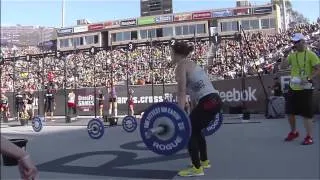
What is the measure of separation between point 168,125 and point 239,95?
1227 cm

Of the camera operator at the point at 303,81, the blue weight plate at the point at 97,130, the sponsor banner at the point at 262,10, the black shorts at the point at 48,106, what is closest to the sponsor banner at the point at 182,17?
the sponsor banner at the point at 262,10

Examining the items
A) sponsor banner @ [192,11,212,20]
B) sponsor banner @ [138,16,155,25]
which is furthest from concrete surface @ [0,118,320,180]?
sponsor banner @ [138,16,155,25]

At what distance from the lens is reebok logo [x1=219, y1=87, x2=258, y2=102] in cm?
1675

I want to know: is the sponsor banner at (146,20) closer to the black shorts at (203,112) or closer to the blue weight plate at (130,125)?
the blue weight plate at (130,125)

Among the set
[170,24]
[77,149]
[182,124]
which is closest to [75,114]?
[77,149]

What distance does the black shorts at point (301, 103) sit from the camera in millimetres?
7516

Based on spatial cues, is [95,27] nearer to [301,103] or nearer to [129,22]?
[129,22]

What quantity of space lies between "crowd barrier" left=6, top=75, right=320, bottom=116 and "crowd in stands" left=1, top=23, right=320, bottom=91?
26.8 inches

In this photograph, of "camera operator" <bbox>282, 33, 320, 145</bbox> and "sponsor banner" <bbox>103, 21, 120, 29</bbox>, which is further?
"sponsor banner" <bbox>103, 21, 120, 29</bbox>

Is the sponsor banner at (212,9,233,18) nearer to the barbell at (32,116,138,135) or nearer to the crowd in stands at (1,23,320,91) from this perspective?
the crowd in stands at (1,23,320,91)

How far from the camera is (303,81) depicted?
760 cm

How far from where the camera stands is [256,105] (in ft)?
54.3

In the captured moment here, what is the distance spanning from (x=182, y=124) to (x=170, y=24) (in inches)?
2078

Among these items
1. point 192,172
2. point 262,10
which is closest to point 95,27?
point 262,10
